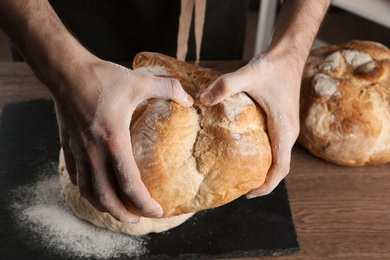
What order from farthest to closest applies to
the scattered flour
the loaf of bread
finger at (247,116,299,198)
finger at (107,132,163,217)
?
the loaf of bread, the scattered flour, finger at (247,116,299,198), finger at (107,132,163,217)

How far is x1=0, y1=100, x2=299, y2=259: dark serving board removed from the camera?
124 cm

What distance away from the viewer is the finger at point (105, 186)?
3.03 ft

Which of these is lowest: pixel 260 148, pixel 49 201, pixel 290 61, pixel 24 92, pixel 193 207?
pixel 49 201

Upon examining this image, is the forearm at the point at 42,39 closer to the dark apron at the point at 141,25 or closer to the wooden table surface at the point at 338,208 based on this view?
the dark apron at the point at 141,25

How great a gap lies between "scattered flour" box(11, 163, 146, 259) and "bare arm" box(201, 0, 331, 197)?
0.39 m

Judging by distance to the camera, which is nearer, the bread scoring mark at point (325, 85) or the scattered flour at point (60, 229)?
the scattered flour at point (60, 229)

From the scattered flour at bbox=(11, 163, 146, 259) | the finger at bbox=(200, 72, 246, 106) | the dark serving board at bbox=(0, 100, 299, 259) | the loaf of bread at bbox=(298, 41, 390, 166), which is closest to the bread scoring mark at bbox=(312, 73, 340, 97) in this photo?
the loaf of bread at bbox=(298, 41, 390, 166)

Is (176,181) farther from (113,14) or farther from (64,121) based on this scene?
(113,14)

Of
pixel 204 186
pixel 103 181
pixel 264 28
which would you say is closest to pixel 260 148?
pixel 204 186

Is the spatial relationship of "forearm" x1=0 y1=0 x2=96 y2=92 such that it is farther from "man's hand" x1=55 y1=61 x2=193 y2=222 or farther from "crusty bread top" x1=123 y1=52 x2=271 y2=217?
"crusty bread top" x1=123 y1=52 x2=271 y2=217

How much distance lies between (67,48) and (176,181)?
33 centimetres

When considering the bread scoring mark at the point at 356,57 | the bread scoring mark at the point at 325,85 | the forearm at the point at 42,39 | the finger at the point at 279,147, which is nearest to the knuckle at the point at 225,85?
the finger at the point at 279,147

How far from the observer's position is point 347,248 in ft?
4.11

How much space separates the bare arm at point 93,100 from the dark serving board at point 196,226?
0.95ft
